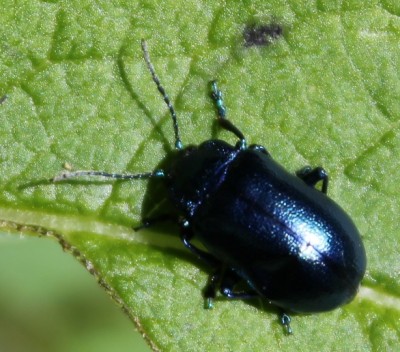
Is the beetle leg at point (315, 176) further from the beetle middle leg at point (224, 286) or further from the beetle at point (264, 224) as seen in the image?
the beetle middle leg at point (224, 286)

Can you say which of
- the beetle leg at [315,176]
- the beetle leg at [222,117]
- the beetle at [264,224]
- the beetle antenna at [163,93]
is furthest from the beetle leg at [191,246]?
the beetle leg at [315,176]

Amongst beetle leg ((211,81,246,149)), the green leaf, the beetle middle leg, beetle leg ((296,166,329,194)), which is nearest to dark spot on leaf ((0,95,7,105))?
the green leaf

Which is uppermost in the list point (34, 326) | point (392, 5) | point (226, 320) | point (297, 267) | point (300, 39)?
point (392, 5)

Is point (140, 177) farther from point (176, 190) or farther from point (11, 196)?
point (11, 196)

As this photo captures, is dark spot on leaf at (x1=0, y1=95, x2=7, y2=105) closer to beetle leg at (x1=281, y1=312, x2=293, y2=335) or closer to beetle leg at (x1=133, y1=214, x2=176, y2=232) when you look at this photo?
beetle leg at (x1=133, y1=214, x2=176, y2=232)

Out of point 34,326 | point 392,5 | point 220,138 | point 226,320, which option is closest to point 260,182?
point 220,138

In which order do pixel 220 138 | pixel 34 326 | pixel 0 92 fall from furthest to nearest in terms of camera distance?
pixel 34 326
pixel 220 138
pixel 0 92

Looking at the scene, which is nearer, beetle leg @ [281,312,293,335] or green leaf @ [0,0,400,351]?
green leaf @ [0,0,400,351]
